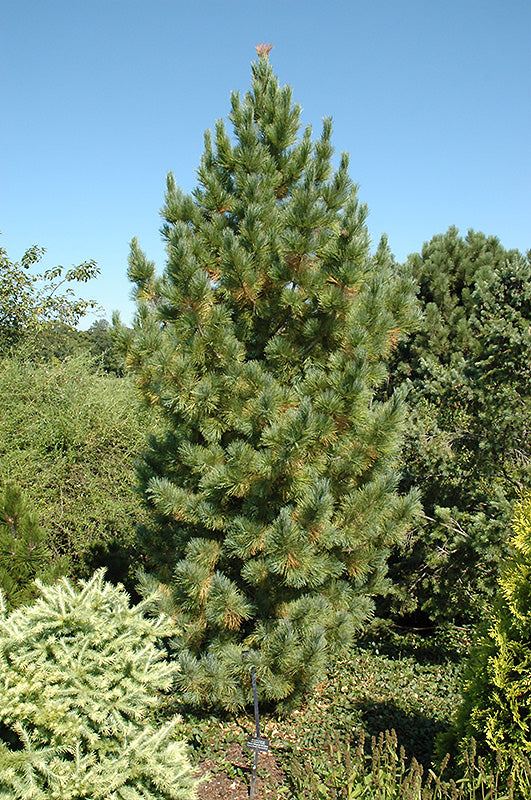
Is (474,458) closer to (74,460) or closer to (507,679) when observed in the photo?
(507,679)

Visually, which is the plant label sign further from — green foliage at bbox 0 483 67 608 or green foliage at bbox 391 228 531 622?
green foliage at bbox 391 228 531 622

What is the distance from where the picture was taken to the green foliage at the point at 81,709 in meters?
2.23

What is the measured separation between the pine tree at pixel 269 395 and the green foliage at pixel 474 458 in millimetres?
1193

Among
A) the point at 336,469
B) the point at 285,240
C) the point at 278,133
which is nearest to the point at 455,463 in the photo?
the point at 336,469

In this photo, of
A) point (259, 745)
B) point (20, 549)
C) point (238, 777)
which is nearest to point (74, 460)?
point (20, 549)

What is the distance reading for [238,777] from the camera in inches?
150

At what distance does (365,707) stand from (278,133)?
4.99 metres

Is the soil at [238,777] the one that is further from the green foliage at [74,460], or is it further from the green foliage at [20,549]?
the green foliage at [74,460]

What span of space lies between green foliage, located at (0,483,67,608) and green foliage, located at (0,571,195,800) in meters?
1.49

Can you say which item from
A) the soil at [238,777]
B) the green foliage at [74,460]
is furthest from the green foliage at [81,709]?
the green foliage at [74,460]

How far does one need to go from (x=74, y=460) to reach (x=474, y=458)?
462cm

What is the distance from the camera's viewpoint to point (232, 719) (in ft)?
15.2

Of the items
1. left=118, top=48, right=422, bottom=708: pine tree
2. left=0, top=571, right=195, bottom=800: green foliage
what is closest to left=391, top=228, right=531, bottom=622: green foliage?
left=118, top=48, right=422, bottom=708: pine tree

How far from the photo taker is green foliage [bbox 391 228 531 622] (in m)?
5.44
